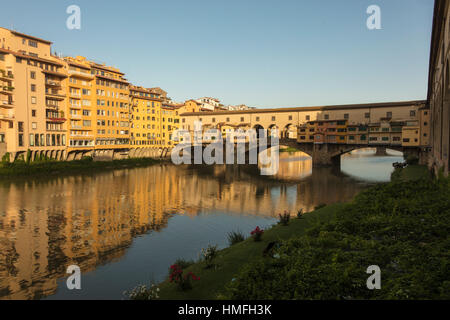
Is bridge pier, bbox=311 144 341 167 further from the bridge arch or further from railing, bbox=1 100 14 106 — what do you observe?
railing, bbox=1 100 14 106

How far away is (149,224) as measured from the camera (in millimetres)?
24734

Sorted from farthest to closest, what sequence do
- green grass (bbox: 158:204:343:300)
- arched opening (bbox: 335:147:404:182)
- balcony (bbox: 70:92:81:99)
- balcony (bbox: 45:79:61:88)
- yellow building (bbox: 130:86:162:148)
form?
yellow building (bbox: 130:86:162:148) → balcony (bbox: 70:92:81:99) → balcony (bbox: 45:79:61:88) → arched opening (bbox: 335:147:404:182) → green grass (bbox: 158:204:343:300)

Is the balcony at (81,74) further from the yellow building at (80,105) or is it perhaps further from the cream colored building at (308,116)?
the cream colored building at (308,116)

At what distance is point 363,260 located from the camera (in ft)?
29.7

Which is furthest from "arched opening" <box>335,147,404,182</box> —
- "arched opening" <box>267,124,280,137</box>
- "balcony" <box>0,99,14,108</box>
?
"balcony" <box>0,99,14,108</box>

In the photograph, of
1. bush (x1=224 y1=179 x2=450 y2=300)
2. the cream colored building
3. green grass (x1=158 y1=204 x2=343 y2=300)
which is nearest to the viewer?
bush (x1=224 y1=179 x2=450 y2=300)

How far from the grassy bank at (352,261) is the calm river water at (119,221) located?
16.7 ft

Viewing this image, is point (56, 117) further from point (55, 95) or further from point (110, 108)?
point (110, 108)

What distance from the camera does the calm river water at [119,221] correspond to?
15.0 meters

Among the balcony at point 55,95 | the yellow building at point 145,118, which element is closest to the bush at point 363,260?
the balcony at point 55,95

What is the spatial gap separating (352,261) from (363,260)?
36 centimetres

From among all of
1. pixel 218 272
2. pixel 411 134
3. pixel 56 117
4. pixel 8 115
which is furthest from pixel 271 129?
pixel 218 272

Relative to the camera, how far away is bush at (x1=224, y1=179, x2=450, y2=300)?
Result: 7188 millimetres

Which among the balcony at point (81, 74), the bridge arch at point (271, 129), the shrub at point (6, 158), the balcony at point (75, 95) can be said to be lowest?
the shrub at point (6, 158)
